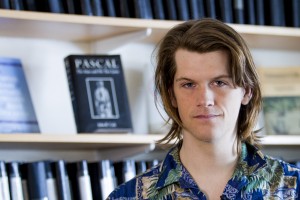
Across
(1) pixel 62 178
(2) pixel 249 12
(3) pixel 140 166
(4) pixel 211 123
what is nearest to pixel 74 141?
(1) pixel 62 178

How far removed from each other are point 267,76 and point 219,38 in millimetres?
928

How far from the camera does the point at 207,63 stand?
1.79 meters

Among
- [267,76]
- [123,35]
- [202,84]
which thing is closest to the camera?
[202,84]

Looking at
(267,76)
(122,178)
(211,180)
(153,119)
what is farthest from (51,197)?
(267,76)

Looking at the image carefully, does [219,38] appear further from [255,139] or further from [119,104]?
[119,104]

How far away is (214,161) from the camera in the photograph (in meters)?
1.82

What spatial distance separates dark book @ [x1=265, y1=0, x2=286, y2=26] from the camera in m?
2.63

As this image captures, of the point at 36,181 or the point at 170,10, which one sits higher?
the point at 170,10

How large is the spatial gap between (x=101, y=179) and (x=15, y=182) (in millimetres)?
245

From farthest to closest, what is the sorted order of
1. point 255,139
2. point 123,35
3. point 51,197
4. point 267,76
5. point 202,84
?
point 267,76
point 123,35
point 51,197
point 255,139
point 202,84

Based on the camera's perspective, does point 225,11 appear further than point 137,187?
Yes

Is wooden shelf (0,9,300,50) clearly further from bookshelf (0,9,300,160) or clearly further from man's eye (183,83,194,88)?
man's eye (183,83,194,88)

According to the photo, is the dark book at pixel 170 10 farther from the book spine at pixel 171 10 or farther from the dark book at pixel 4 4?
the dark book at pixel 4 4

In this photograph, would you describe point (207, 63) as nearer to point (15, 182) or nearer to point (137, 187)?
point (137, 187)
